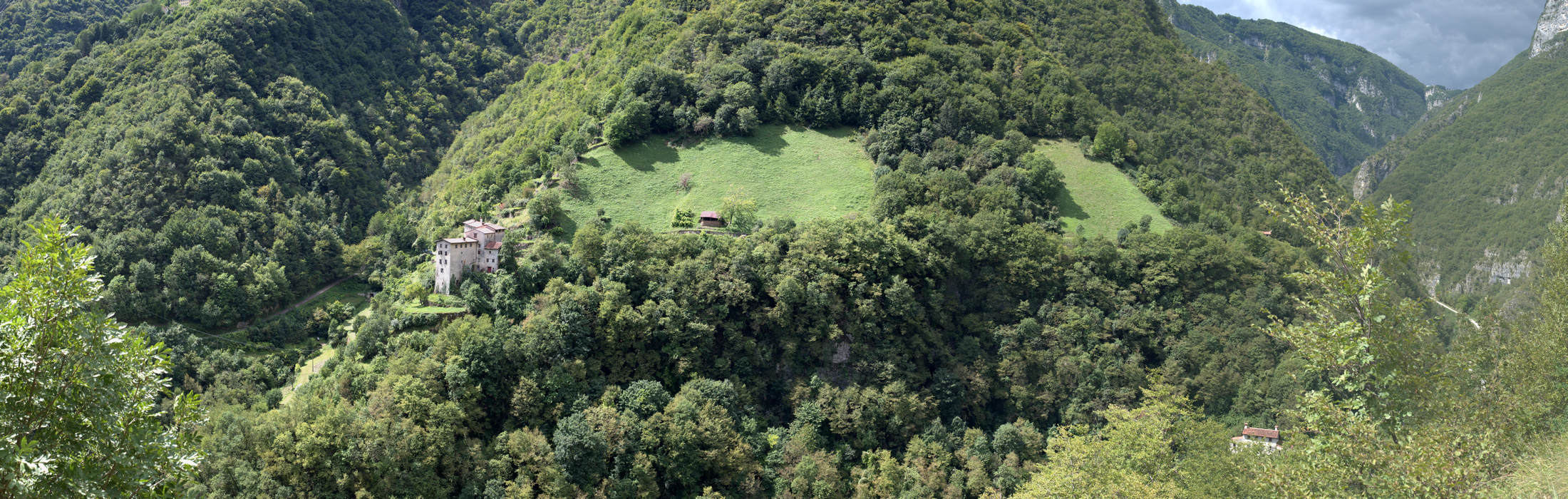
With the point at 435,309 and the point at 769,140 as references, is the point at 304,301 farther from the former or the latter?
the point at 769,140

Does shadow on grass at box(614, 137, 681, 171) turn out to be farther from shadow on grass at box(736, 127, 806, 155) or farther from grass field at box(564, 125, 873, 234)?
shadow on grass at box(736, 127, 806, 155)

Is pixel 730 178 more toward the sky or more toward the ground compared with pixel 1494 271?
more toward the sky

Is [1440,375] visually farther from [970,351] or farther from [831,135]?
[831,135]

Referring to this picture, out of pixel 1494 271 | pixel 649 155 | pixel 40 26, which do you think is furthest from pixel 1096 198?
pixel 40 26


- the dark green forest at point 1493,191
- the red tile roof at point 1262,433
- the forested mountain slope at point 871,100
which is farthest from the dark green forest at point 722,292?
the dark green forest at point 1493,191

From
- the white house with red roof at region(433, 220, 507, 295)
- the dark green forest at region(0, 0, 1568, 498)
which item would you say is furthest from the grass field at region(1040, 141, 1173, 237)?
the white house with red roof at region(433, 220, 507, 295)

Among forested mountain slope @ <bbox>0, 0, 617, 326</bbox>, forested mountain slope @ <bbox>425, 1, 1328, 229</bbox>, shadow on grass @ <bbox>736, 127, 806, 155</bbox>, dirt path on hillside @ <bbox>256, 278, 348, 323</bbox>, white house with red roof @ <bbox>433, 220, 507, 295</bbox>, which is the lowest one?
dirt path on hillside @ <bbox>256, 278, 348, 323</bbox>
